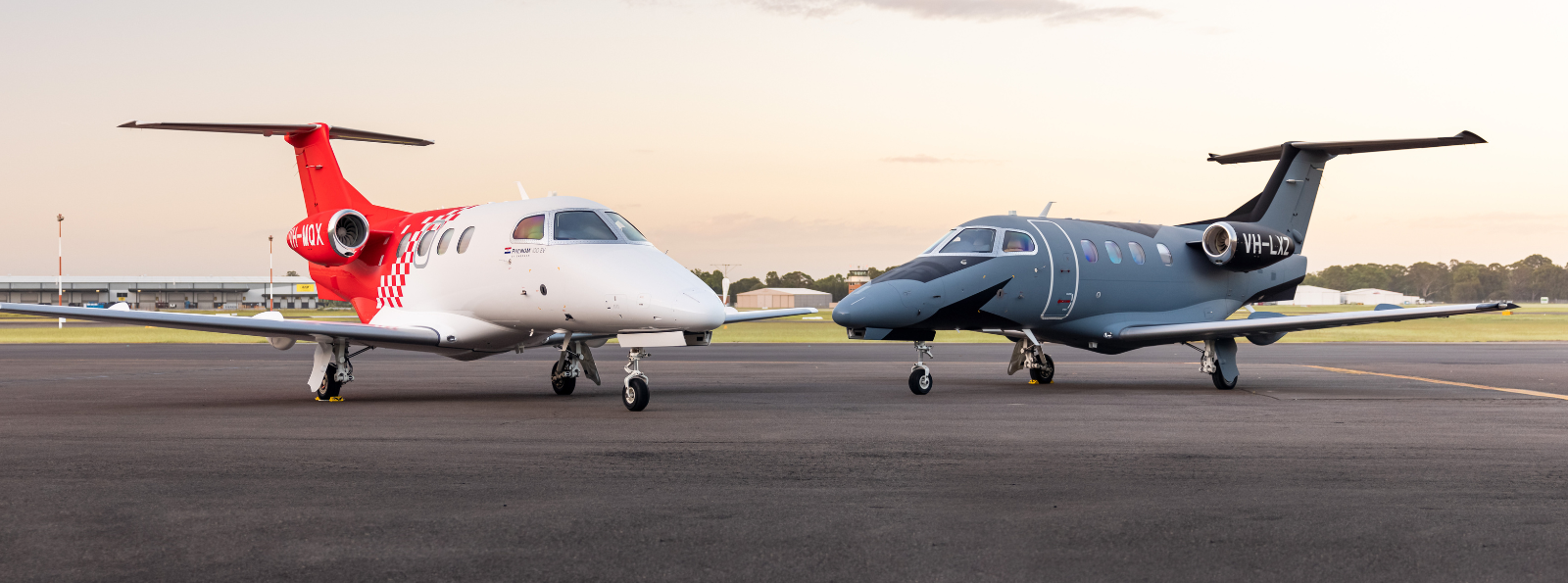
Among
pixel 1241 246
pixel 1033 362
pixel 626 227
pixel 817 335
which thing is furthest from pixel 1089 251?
pixel 817 335

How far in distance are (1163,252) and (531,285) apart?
1100 cm

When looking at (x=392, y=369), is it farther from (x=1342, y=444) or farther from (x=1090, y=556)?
(x=1090, y=556)

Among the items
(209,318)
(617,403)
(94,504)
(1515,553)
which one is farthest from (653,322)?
(1515,553)

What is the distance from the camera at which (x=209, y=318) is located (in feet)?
46.3

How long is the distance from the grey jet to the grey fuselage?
0.8 inches

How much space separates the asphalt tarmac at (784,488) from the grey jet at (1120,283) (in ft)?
4.91

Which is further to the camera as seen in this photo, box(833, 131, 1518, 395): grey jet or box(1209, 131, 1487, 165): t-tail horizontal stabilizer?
box(1209, 131, 1487, 165): t-tail horizontal stabilizer

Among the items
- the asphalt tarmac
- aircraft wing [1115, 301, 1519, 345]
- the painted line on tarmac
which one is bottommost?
the painted line on tarmac

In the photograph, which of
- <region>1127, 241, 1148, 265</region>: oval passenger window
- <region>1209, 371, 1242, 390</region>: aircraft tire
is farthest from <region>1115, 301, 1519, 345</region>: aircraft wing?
<region>1127, 241, 1148, 265</region>: oval passenger window

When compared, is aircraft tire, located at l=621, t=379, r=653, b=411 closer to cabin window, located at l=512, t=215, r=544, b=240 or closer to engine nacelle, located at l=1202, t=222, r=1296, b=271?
cabin window, located at l=512, t=215, r=544, b=240

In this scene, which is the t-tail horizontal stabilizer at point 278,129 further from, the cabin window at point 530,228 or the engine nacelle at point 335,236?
the cabin window at point 530,228

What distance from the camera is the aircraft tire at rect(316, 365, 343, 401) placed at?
14953 millimetres

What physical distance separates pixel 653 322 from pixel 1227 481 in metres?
6.93

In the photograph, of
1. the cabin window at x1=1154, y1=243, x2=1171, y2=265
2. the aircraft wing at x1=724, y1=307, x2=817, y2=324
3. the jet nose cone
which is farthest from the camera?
the cabin window at x1=1154, y1=243, x2=1171, y2=265
